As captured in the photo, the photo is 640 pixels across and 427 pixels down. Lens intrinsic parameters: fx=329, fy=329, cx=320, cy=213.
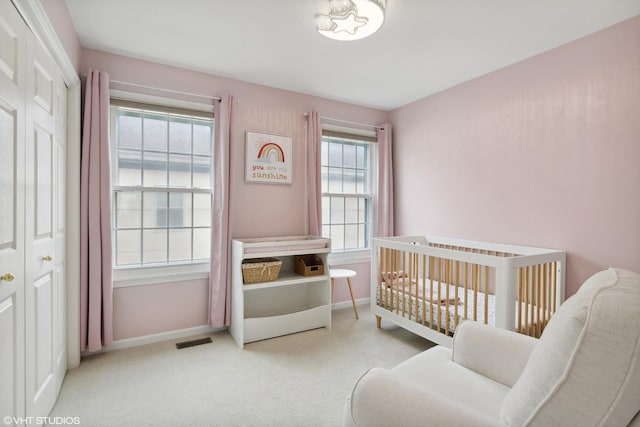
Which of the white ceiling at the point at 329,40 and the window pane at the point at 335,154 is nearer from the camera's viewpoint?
the white ceiling at the point at 329,40

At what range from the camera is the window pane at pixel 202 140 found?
3020 mm

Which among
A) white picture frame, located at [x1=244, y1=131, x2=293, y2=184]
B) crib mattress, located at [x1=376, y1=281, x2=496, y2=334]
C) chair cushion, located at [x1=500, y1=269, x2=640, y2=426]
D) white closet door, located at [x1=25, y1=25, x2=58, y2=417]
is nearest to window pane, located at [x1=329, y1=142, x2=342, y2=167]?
white picture frame, located at [x1=244, y1=131, x2=293, y2=184]

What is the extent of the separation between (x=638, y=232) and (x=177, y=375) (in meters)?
3.16

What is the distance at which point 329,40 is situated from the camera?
239cm

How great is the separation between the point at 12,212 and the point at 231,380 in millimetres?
1566

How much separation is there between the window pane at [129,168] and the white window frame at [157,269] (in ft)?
0.17

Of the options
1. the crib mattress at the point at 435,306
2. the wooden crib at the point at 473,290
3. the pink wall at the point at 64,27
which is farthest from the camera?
the crib mattress at the point at 435,306

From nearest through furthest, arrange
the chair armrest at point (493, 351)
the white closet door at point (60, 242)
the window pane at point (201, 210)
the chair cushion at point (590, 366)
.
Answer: the chair cushion at point (590, 366) → the chair armrest at point (493, 351) → the white closet door at point (60, 242) → the window pane at point (201, 210)

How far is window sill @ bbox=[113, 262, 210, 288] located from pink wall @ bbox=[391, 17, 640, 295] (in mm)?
2424

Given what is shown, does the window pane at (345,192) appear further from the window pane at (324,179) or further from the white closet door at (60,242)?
the white closet door at (60,242)

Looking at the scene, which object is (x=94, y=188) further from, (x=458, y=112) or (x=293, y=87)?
(x=458, y=112)

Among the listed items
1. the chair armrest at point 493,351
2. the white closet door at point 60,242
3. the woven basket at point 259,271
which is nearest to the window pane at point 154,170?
the white closet door at point 60,242

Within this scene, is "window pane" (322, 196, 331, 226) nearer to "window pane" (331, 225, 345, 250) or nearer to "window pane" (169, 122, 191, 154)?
"window pane" (331, 225, 345, 250)

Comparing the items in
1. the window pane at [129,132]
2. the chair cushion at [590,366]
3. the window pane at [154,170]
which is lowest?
the chair cushion at [590,366]
